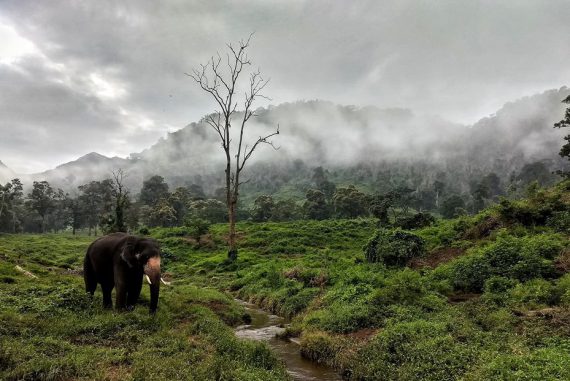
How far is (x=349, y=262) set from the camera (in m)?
26.8

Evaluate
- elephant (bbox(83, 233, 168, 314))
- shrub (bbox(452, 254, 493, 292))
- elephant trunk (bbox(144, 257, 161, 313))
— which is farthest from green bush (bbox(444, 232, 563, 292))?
elephant (bbox(83, 233, 168, 314))

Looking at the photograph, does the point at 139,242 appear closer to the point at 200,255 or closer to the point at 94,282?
the point at 94,282

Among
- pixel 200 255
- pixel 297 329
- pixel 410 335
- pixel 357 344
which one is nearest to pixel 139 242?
pixel 297 329

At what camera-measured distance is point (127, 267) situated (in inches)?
534

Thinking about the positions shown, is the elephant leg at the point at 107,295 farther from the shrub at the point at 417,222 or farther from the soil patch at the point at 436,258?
the shrub at the point at 417,222

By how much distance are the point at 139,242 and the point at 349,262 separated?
55.2 feet

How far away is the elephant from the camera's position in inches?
528

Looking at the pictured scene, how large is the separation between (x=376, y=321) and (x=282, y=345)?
13.0 feet

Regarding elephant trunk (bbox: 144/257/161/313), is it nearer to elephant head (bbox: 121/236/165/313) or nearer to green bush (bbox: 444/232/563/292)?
elephant head (bbox: 121/236/165/313)

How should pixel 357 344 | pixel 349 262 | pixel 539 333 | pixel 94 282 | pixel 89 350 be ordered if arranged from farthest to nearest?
pixel 349 262 < pixel 94 282 < pixel 357 344 < pixel 539 333 < pixel 89 350

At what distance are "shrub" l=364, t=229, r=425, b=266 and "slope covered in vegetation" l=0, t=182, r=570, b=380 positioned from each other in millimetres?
87

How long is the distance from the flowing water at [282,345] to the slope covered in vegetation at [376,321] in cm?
46

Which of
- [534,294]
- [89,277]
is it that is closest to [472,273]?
[534,294]

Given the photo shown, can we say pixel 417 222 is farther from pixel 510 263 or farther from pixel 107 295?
pixel 107 295
